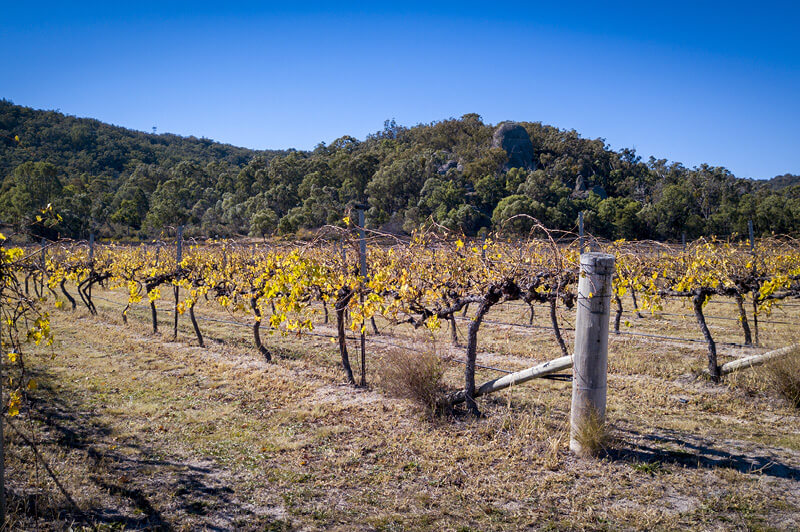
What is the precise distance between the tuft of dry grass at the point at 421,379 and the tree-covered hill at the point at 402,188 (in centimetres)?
2128

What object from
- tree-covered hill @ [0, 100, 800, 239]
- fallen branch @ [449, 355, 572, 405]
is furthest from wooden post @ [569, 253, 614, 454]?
tree-covered hill @ [0, 100, 800, 239]

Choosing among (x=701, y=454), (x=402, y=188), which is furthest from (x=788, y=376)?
(x=402, y=188)

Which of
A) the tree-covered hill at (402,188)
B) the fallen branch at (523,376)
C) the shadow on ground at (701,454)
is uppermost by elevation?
the tree-covered hill at (402,188)

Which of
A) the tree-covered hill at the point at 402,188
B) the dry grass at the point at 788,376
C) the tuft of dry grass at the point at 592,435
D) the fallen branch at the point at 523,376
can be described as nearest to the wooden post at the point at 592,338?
the tuft of dry grass at the point at 592,435

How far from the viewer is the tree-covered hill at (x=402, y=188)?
32875 millimetres

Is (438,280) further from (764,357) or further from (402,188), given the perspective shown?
(402,188)

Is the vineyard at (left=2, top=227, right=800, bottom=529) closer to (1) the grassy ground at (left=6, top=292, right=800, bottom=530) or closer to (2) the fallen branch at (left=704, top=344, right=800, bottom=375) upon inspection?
(1) the grassy ground at (left=6, top=292, right=800, bottom=530)

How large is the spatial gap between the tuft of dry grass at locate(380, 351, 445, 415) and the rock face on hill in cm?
5153

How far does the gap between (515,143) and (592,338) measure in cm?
5454

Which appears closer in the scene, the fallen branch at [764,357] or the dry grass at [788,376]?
the dry grass at [788,376]

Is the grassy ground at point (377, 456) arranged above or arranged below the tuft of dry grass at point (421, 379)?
below

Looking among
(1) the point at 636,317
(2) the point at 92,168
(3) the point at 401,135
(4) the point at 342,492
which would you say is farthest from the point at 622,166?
(2) the point at 92,168

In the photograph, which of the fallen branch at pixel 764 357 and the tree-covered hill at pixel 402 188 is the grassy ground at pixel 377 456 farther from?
the tree-covered hill at pixel 402 188

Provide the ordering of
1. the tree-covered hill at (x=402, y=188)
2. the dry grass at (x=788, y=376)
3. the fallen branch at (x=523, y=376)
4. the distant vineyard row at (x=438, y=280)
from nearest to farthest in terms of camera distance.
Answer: the fallen branch at (x=523, y=376) → the distant vineyard row at (x=438, y=280) → the dry grass at (x=788, y=376) → the tree-covered hill at (x=402, y=188)
